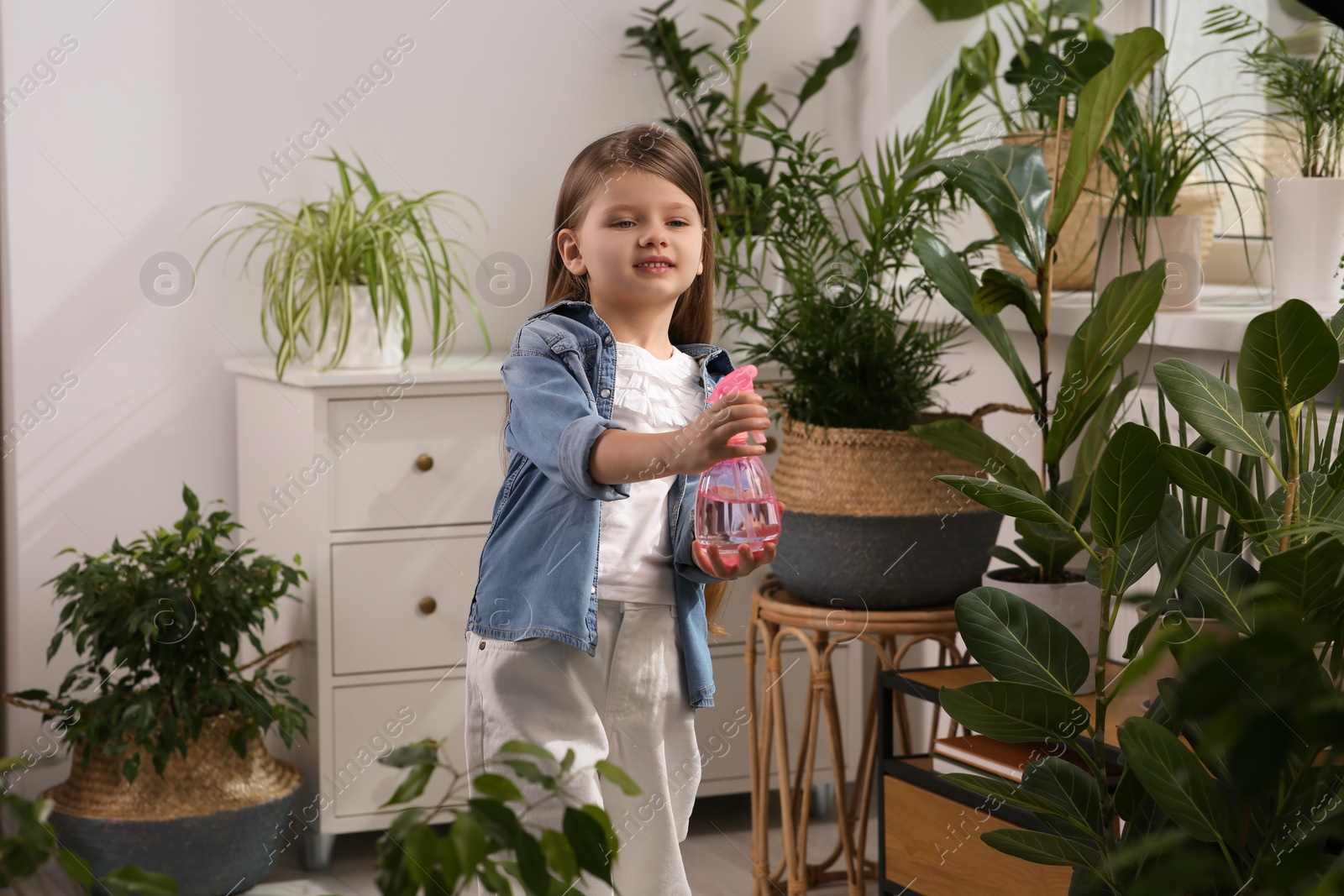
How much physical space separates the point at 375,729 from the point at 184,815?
37 cm

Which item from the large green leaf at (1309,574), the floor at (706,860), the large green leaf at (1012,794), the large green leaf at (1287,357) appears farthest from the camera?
the floor at (706,860)

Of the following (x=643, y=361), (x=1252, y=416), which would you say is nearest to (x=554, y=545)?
(x=643, y=361)

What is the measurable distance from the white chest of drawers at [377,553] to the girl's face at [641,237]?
115cm

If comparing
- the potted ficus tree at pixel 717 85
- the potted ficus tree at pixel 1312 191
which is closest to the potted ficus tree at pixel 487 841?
the potted ficus tree at pixel 1312 191

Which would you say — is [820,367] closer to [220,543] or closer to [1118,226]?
[1118,226]

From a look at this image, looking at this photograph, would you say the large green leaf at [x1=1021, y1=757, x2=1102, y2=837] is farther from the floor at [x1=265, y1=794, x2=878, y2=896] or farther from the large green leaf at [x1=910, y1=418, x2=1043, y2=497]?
the floor at [x1=265, y1=794, x2=878, y2=896]

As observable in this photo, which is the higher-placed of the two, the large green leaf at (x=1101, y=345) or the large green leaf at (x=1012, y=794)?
the large green leaf at (x=1101, y=345)

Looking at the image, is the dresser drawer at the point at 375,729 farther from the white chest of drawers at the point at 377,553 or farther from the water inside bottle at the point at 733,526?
the water inside bottle at the point at 733,526

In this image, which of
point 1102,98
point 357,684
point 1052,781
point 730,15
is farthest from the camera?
point 730,15

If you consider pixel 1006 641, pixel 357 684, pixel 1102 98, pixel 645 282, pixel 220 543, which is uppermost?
pixel 1102 98

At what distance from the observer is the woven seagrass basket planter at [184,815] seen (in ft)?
7.57

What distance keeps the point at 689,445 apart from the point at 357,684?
1550 mm

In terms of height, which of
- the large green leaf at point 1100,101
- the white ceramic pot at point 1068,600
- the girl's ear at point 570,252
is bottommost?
the white ceramic pot at point 1068,600

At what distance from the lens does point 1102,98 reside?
5.30 feet
